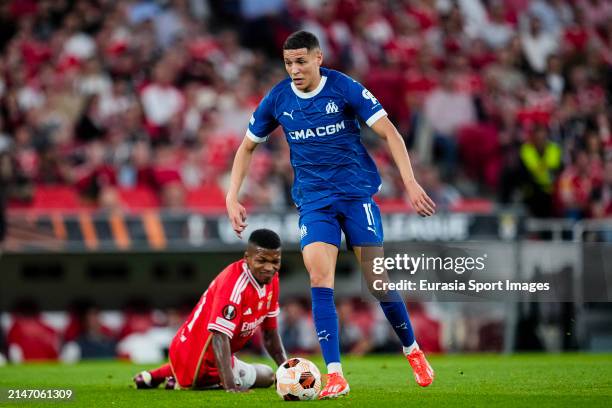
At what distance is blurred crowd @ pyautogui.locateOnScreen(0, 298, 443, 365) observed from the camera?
16.7 meters

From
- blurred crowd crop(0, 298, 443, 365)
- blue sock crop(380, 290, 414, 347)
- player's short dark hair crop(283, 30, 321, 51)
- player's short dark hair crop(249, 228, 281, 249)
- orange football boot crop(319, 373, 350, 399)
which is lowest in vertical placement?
blurred crowd crop(0, 298, 443, 365)

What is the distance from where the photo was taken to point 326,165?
870cm

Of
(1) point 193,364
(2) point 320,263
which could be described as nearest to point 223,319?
(1) point 193,364

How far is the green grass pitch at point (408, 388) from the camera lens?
25.7 feet

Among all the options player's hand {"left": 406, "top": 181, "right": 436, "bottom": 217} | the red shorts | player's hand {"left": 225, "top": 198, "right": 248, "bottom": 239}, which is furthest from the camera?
the red shorts

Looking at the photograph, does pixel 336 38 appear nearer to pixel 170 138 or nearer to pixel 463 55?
pixel 463 55

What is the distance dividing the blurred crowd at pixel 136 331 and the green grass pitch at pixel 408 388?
3.67 metres

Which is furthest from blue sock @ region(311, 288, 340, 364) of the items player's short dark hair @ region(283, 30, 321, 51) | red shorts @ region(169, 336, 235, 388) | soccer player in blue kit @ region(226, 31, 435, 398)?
player's short dark hair @ region(283, 30, 321, 51)

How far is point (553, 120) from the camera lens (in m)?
19.8

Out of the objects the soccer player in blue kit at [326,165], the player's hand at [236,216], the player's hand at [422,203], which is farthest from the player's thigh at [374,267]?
the player's hand at [236,216]

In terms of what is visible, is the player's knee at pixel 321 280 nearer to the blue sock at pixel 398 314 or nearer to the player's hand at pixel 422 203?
the blue sock at pixel 398 314

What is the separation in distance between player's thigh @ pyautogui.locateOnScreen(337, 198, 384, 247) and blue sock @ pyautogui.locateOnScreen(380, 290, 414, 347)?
43 centimetres

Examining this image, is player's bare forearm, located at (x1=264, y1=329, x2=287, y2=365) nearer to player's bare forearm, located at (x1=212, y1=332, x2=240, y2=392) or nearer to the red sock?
player's bare forearm, located at (x1=212, y1=332, x2=240, y2=392)

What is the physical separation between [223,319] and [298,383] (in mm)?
992
